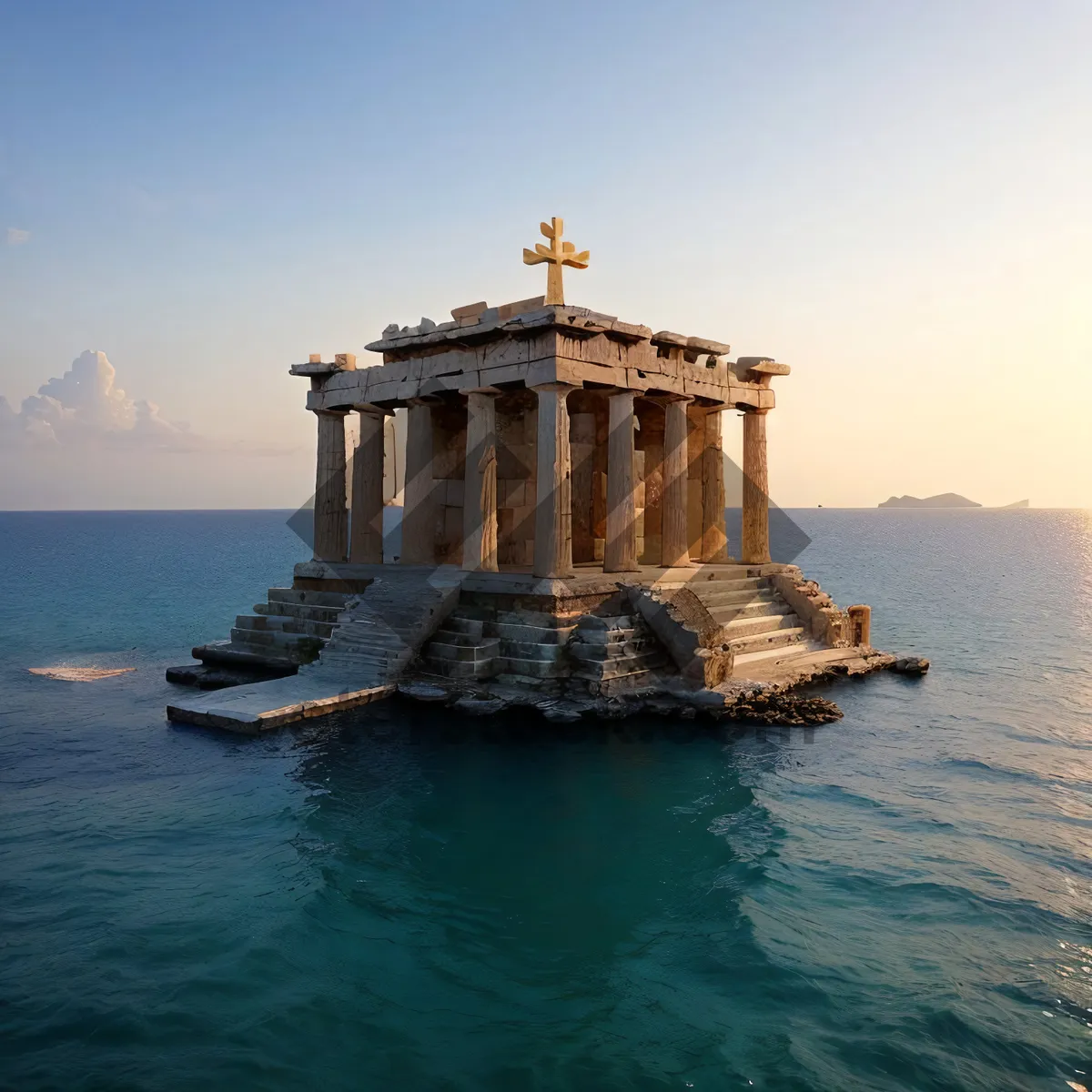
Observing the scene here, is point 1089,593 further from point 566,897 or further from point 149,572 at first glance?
point 149,572

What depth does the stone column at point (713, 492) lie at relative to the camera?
22.9 metres

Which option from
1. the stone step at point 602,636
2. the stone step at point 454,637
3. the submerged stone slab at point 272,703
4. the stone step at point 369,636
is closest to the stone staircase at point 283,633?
the stone step at point 369,636

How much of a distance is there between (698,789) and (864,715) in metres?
5.79

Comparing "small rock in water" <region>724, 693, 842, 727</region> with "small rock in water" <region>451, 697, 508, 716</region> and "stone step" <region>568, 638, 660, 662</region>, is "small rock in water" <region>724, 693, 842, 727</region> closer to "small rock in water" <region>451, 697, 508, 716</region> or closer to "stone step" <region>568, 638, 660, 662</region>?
"stone step" <region>568, 638, 660, 662</region>

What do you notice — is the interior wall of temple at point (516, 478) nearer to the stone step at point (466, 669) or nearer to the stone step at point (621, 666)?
the stone step at point (466, 669)

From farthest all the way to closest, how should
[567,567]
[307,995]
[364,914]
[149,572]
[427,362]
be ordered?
[149,572]
[427,362]
[567,567]
[364,914]
[307,995]

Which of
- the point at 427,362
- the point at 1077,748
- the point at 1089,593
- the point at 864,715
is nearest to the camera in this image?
the point at 1077,748

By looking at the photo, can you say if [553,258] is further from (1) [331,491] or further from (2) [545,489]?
(1) [331,491]

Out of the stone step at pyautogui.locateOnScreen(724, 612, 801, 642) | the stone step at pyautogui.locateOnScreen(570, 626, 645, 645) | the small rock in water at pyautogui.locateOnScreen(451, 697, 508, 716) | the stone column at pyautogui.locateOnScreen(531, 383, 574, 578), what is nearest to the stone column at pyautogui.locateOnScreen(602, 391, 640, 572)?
the stone column at pyautogui.locateOnScreen(531, 383, 574, 578)

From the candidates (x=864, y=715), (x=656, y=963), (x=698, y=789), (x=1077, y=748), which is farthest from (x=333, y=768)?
(x=1077, y=748)

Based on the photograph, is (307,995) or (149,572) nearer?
(307,995)

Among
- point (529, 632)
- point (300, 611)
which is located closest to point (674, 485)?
point (529, 632)

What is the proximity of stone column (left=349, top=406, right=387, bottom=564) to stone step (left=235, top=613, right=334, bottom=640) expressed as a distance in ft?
7.36

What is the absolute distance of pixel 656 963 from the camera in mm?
7496
